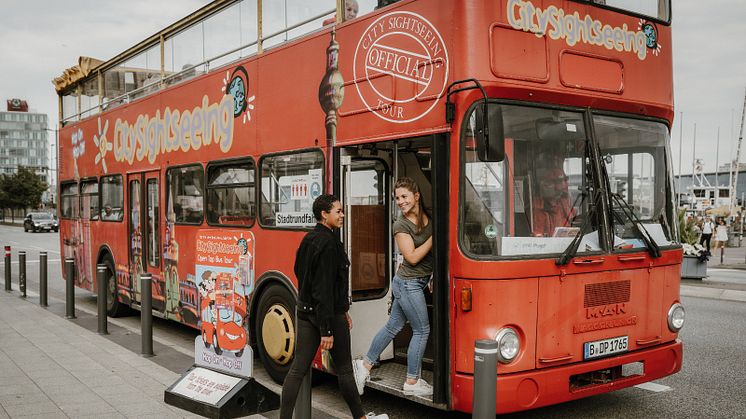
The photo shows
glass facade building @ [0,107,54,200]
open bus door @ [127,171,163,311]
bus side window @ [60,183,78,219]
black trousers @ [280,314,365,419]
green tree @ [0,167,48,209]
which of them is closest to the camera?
black trousers @ [280,314,365,419]

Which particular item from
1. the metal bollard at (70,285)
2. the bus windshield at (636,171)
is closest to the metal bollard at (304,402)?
the bus windshield at (636,171)

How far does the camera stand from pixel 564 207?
5.23 m

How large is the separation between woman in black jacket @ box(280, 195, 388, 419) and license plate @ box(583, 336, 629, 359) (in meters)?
1.80

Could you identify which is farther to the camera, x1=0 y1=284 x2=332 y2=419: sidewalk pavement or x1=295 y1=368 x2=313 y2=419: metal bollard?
x1=0 y1=284 x2=332 y2=419: sidewalk pavement

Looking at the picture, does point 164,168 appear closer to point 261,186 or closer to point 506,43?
point 261,186

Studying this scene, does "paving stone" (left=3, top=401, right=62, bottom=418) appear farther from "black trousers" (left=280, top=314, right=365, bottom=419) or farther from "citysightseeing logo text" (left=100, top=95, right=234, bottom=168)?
"citysightseeing logo text" (left=100, top=95, right=234, bottom=168)

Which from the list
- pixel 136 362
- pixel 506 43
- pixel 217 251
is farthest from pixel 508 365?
pixel 136 362

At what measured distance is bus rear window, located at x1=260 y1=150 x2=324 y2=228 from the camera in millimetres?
6473

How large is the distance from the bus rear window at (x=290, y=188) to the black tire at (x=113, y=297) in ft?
17.7

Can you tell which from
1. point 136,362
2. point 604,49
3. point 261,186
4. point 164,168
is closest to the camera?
point 604,49

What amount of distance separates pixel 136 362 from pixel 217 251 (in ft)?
5.20

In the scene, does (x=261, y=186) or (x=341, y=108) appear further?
(x=261, y=186)

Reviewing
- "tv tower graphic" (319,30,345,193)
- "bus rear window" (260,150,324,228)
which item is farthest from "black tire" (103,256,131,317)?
"tv tower graphic" (319,30,345,193)

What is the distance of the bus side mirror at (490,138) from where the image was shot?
4.72m
